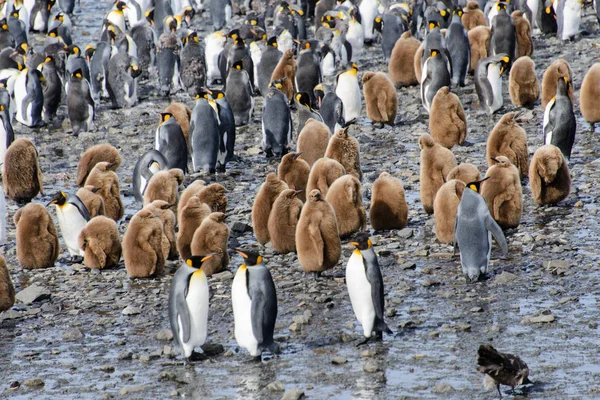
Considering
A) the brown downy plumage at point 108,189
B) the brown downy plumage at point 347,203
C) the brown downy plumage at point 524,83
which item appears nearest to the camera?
the brown downy plumage at point 347,203

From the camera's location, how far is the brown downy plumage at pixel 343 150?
10.6 m

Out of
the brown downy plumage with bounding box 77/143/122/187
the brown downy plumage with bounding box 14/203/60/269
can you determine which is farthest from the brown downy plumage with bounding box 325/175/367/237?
the brown downy plumage with bounding box 77/143/122/187

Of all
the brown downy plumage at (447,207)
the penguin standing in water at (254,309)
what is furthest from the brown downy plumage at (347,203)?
the penguin standing in water at (254,309)

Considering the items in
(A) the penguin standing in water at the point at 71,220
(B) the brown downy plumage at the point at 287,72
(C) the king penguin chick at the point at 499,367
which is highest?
(B) the brown downy plumage at the point at 287,72

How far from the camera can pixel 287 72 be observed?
15.4 metres

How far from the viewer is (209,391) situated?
6.29 metres

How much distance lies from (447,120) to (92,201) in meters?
4.47

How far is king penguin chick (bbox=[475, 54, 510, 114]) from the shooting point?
13.3m

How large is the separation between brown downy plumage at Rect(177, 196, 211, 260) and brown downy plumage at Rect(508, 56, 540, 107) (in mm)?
6106

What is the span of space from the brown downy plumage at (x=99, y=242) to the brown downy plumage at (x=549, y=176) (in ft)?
13.2

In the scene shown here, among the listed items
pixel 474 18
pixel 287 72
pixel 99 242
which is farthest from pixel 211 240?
pixel 474 18

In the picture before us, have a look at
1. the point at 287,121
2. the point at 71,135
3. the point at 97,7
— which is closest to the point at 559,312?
the point at 287,121

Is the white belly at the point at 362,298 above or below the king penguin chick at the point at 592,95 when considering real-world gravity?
below

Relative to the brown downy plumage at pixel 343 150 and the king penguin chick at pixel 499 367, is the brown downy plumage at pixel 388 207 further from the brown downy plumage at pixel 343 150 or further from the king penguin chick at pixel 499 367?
the king penguin chick at pixel 499 367
